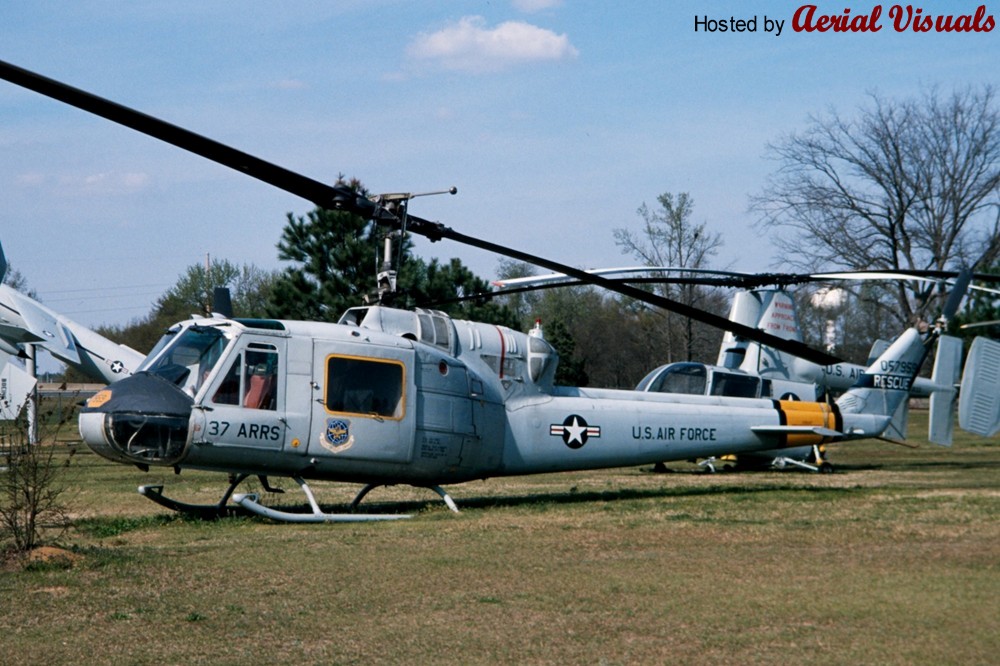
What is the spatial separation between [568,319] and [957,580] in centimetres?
6878

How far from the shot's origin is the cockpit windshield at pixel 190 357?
484 inches

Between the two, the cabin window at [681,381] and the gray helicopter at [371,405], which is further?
the cabin window at [681,381]

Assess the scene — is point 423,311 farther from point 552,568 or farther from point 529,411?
point 552,568

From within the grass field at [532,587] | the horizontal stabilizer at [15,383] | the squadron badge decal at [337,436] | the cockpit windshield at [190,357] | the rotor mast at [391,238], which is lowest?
the grass field at [532,587]

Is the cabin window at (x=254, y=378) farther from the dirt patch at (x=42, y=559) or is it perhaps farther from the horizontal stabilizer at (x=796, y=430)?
the horizontal stabilizer at (x=796, y=430)

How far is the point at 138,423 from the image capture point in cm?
1162

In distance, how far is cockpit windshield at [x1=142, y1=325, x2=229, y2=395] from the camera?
A: 12.3m

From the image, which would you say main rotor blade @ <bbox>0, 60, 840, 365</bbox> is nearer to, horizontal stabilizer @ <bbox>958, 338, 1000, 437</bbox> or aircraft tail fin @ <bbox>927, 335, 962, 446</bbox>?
horizontal stabilizer @ <bbox>958, 338, 1000, 437</bbox>

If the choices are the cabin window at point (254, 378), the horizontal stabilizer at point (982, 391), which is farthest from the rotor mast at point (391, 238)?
the horizontal stabilizer at point (982, 391)

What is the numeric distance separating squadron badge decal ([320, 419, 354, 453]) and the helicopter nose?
5.31 ft

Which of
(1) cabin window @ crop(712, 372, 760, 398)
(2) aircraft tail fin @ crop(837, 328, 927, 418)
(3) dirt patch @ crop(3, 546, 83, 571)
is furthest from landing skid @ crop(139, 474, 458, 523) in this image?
(2) aircraft tail fin @ crop(837, 328, 927, 418)

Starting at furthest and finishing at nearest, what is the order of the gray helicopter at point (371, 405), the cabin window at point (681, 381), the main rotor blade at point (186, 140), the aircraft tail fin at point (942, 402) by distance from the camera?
the cabin window at point (681, 381), the aircraft tail fin at point (942, 402), the gray helicopter at point (371, 405), the main rotor blade at point (186, 140)

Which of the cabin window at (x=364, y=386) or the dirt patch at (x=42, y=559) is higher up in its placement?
the cabin window at (x=364, y=386)

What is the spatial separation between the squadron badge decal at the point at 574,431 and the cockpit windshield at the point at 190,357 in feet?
15.4
